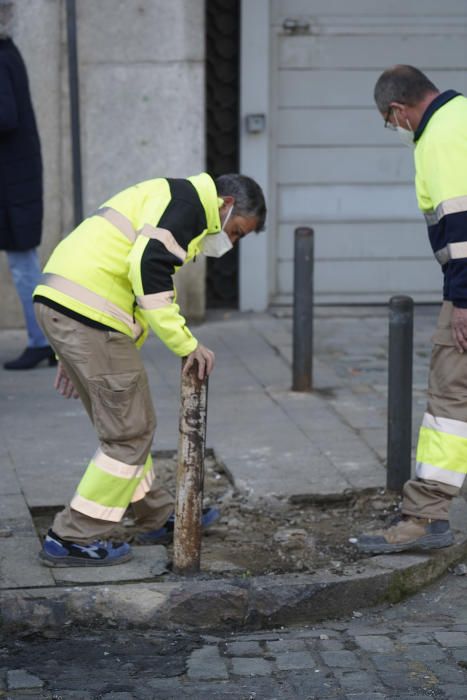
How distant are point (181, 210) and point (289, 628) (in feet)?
5.10

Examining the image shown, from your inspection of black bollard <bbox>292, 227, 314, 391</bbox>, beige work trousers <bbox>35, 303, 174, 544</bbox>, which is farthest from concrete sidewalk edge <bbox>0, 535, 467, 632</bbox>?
black bollard <bbox>292, 227, 314, 391</bbox>

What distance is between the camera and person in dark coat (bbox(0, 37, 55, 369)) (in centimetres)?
775

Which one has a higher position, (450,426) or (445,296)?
(445,296)

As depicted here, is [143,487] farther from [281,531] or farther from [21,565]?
[281,531]

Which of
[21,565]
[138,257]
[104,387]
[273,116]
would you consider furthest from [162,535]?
[273,116]

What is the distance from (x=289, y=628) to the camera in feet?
16.0

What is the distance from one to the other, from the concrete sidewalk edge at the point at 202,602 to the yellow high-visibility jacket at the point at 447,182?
1.18 metres

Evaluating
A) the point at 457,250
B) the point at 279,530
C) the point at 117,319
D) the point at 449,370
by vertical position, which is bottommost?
the point at 279,530

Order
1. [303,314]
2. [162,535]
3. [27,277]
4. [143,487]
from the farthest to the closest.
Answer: [27,277], [303,314], [162,535], [143,487]

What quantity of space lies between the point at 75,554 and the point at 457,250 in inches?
72.0

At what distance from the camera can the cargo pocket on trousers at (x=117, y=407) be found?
498 cm

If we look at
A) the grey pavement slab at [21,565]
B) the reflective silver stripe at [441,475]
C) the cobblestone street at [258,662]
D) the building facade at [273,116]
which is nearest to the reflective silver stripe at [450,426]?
the reflective silver stripe at [441,475]

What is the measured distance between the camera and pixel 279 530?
564cm

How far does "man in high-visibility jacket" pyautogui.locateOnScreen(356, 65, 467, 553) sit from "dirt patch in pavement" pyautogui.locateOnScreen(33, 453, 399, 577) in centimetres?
22
